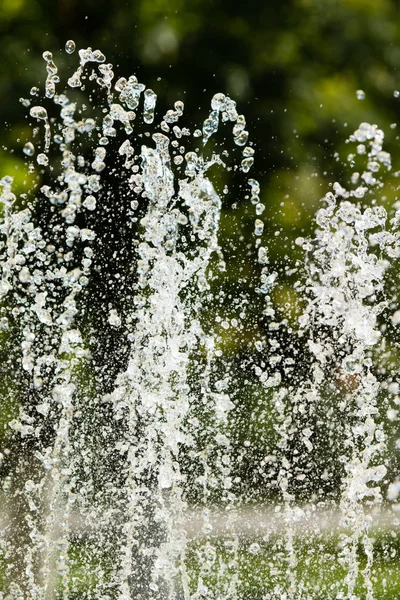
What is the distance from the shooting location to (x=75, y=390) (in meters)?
6.17

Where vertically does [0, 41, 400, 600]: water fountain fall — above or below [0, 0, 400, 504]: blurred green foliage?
below

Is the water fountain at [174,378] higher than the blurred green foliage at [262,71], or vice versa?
the blurred green foliage at [262,71]

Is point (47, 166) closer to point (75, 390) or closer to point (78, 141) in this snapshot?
point (78, 141)

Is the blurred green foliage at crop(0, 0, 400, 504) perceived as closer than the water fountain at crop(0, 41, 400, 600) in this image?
No

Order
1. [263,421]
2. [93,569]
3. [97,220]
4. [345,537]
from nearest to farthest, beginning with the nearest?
1. [93,569]
2. [345,537]
3. [263,421]
4. [97,220]

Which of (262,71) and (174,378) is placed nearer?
(174,378)

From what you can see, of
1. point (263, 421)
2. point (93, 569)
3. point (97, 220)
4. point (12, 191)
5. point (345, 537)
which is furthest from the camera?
point (97, 220)

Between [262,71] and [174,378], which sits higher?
[262,71]

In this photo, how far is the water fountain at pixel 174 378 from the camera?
17.7 feet

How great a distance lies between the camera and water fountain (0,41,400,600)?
541 centimetres

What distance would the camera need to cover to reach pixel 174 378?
213 inches

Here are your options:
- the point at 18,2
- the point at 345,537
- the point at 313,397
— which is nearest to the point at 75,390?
the point at 313,397

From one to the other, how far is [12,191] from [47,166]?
37 cm

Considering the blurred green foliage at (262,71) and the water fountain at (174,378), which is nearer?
the water fountain at (174,378)
